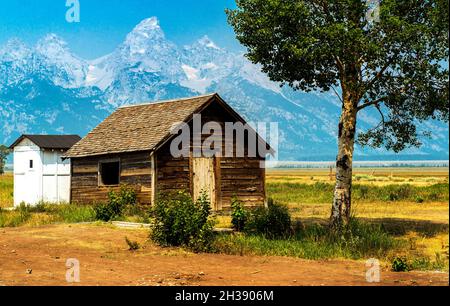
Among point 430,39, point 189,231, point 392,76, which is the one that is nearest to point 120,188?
point 189,231

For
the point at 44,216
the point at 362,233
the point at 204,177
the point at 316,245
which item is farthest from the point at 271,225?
the point at 44,216

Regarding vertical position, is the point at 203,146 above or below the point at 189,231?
above

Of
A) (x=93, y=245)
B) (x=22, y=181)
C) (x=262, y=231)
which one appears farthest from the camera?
(x=22, y=181)

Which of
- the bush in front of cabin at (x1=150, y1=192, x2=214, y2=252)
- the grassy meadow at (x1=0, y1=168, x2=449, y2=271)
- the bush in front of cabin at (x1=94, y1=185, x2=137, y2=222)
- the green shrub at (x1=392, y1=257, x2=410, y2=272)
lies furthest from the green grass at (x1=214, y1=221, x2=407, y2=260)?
the bush in front of cabin at (x1=94, y1=185, x2=137, y2=222)

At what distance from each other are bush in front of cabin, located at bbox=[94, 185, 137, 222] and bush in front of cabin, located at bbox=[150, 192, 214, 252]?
675 cm

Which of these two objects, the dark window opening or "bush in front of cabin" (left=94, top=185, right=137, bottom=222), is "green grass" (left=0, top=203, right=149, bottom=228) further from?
the dark window opening

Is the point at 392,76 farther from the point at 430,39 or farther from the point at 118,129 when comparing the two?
the point at 118,129

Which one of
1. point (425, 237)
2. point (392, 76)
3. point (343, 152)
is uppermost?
point (392, 76)

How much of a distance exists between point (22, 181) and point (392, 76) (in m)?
22.4

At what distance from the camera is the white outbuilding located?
33531mm

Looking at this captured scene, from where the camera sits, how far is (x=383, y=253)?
16.3 meters

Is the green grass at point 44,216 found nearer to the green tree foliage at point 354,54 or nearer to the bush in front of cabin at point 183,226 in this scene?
the bush in front of cabin at point 183,226

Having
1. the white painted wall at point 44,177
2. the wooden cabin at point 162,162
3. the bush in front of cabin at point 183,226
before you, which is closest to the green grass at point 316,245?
the bush in front of cabin at point 183,226

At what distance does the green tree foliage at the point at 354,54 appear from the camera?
1831 centimetres
